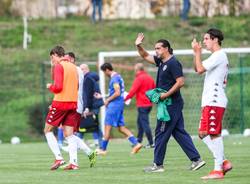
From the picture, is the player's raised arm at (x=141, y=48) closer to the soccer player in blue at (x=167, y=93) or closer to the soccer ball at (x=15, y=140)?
the soccer player in blue at (x=167, y=93)

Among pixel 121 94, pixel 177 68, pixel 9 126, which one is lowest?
pixel 9 126

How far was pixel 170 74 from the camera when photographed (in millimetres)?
16078

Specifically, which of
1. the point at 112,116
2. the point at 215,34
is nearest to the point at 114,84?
the point at 112,116

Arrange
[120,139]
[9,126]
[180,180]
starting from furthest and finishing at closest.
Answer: [9,126] < [120,139] < [180,180]

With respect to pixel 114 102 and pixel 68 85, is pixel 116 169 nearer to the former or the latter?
pixel 68 85

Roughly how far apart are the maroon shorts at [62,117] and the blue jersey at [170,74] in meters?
1.78

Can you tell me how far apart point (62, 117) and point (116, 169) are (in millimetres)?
1246

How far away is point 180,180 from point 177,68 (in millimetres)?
2206

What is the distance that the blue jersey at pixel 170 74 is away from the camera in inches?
630

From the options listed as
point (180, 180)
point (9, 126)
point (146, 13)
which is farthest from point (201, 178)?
point (146, 13)

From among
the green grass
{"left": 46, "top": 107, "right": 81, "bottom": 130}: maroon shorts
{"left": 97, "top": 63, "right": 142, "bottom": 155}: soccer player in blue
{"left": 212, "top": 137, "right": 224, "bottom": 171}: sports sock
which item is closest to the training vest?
{"left": 46, "top": 107, "right": 81, "bottom": 130}: maroon shorts

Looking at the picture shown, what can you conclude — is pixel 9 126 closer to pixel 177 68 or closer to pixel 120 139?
pixel 120 139

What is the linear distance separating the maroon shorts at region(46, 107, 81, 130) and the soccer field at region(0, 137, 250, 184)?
739mm

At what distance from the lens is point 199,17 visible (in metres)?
44.0
